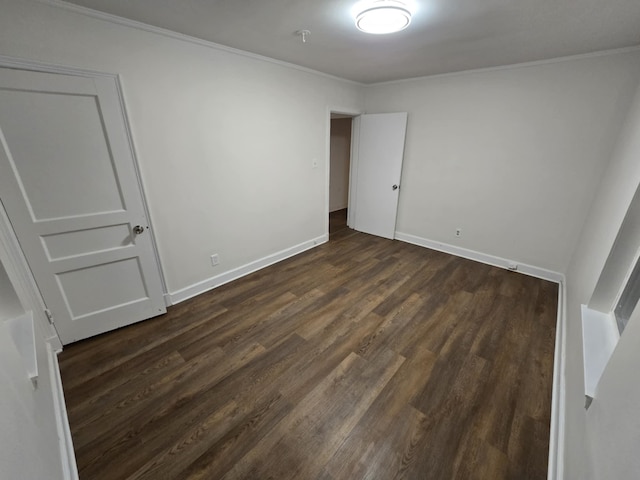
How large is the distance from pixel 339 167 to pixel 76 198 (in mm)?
4595

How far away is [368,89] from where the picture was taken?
394 centimetres

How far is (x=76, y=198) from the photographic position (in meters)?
1.84

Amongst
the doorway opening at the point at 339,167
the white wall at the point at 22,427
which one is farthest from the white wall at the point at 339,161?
the white wall at the point at 22,427

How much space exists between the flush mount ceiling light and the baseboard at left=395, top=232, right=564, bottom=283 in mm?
2862

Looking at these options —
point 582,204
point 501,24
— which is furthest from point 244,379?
point 582,204

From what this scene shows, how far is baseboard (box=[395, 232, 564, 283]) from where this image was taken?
3016 millimetres

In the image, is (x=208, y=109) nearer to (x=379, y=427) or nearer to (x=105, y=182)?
(x=105, y=182)

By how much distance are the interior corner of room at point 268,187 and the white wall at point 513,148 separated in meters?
0.02

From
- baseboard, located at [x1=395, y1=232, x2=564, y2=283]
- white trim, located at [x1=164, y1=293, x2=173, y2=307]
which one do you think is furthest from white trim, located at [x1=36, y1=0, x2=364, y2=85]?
baseboard, located at [x1=395, y1=232, x2=564, y2=283]

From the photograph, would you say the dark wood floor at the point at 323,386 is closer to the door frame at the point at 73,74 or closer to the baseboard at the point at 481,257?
the baseboard at the point at 481,257

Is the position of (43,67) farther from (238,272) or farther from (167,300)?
(238,272)

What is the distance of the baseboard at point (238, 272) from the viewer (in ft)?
8.55

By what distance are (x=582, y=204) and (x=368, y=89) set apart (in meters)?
3.06

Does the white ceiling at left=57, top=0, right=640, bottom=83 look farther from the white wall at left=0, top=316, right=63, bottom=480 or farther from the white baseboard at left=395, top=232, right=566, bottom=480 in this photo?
the white baseboard at left=395, top=232, right=566, bottom=480
